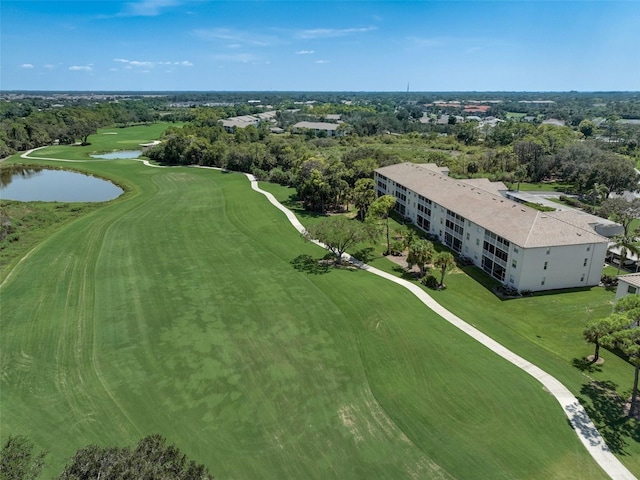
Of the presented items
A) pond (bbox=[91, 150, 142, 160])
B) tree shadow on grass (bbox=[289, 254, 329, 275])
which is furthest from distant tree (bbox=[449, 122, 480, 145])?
tree shadow on grass (bbox=[289, 254, 329, 275])

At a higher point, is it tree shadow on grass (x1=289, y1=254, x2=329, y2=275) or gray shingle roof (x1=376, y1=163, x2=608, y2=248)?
gray shingle roof (x1=376, y1=163, x2=608, y2=248)

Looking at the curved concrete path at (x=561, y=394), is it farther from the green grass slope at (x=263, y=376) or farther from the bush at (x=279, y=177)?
the bush at (x=279, y=177)

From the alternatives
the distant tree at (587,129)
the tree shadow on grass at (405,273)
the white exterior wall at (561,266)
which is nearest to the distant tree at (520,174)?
the white exterior wall at (561,266)

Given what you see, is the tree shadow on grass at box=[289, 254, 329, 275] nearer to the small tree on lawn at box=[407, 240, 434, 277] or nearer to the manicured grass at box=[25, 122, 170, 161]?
the small tree on lawn at box=[407, 240, 434, 277]

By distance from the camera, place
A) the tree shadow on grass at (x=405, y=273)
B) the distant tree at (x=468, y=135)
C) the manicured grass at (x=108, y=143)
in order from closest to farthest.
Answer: the tree shadow on grass at (x=405, y=273) < the manicured grass at (x=108, y=143) < the distant tree at (x=468, y=135)

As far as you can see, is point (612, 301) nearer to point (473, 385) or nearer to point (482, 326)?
point (482, 326)
